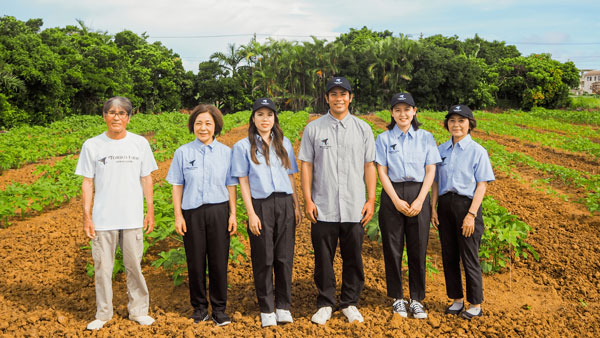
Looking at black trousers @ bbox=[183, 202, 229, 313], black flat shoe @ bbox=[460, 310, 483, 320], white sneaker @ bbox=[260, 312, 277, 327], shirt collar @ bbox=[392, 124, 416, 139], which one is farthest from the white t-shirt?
black flat shoe @ bbox=[460, 310, 483, 320]

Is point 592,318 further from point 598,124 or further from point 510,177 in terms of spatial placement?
point 598,124

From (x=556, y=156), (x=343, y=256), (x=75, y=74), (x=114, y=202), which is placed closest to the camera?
(x=114, y=202)

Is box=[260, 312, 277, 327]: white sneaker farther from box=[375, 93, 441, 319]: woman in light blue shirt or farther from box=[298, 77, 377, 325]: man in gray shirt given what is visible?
box=[375, 93, 441, 319]: woman in light blue shirt

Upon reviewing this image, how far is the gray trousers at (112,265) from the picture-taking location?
3.29 metres

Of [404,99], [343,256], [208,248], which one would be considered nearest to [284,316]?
[343,256]

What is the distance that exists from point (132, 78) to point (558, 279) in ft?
125

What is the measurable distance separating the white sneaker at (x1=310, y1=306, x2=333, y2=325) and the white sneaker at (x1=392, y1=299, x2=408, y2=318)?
549mm

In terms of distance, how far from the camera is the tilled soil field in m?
A: 3.29

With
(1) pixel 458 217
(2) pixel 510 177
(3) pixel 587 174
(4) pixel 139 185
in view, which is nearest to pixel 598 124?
(3) pixel 587 174

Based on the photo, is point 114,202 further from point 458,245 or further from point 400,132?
point 458,245

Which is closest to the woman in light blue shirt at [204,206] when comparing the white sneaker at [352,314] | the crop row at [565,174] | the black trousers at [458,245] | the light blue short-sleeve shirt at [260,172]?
the light blue short-sleeve shirt at [260,172]

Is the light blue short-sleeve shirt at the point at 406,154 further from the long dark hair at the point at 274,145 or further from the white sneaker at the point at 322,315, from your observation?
the white sneaker at the point at 322,315

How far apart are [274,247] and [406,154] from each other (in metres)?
1.30

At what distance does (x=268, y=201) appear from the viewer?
130 inches
